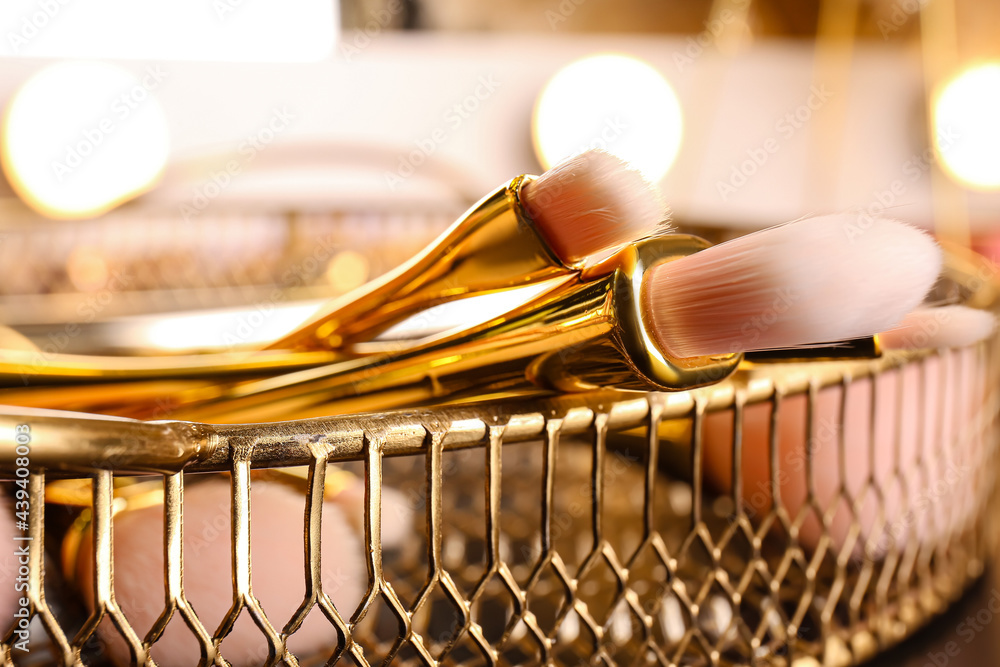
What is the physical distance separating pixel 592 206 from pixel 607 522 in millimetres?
153

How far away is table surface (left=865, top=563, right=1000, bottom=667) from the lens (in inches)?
6.8

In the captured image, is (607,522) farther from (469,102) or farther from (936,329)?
(469,102)

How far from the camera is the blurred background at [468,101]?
946 millimetres

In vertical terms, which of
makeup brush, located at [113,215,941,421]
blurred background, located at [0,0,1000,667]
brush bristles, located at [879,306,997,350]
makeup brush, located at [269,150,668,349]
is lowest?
brush bristles, located at [879,306,997,350]

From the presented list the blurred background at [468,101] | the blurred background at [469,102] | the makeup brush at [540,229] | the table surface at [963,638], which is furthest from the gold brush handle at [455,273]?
the blurred background at [468,101]

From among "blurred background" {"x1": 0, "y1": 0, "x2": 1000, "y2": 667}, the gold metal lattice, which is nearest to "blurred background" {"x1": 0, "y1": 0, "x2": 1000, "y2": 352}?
"blurred background" {"x1": 0, "y1": 0, "x2": 1000, "y2": 667}

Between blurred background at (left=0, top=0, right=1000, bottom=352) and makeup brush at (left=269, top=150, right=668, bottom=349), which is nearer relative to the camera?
makeup brush at (left=269, top=150, right=668, bottom=349)

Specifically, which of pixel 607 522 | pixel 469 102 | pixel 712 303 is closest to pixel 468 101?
pixel 469 102

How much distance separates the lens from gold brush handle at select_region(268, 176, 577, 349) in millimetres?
124

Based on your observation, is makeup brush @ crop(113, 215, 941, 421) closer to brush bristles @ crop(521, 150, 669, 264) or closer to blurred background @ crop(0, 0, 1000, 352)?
brush bristles @ crop(521, 150, 669, 264)

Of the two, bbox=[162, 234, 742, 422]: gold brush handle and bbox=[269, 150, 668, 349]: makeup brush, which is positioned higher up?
bbox=[269, 150, 668, 349]: makeup brush

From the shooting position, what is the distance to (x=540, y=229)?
0.40 feet

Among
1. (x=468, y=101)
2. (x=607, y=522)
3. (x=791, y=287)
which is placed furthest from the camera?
(x=468, y=101)

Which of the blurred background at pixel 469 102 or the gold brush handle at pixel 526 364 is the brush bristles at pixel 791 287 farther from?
the blurred background at pixel 469 102
